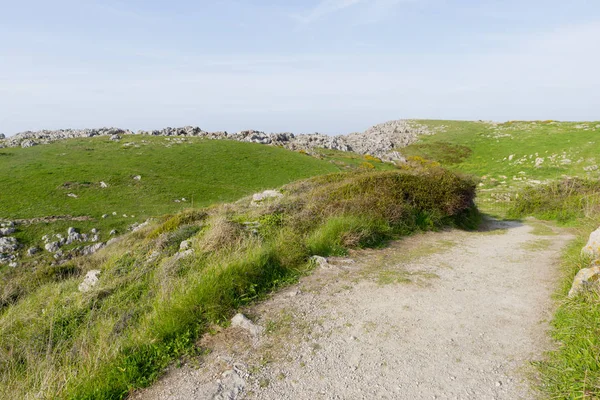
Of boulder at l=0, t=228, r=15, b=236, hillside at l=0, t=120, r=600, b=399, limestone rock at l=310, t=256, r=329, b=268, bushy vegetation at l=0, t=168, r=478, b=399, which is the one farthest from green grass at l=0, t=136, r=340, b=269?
limestone rock at l=310, t=256, r=329, b=268

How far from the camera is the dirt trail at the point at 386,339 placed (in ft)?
15.0

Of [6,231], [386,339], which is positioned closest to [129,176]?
[6,231]

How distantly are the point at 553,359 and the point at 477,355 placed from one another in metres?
0.93

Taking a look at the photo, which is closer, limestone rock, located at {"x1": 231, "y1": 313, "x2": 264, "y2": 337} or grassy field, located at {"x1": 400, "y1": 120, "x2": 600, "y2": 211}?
limestone rock, located at {"x1": 231, "y1": 313, "x2": 264, "y2": 337}

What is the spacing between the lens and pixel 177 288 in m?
6.98

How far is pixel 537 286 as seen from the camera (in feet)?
25.7

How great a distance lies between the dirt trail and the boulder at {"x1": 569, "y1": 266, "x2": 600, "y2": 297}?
66 centimetres

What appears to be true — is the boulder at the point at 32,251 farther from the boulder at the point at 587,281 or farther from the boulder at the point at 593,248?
the boulder at the point at 593,248

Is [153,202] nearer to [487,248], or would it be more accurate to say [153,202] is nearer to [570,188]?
[487,248]

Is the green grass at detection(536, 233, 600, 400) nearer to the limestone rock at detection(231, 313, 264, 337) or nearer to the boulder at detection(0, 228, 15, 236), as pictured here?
the limestone rock at detection(231, 313, 264, 337)

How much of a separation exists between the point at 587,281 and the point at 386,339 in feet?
12.1

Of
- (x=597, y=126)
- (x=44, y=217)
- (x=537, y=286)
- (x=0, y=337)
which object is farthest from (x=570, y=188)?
(x=597, y=126)

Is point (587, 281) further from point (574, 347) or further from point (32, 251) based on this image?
point (32, 251)

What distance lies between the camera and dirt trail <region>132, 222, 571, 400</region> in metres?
4.57
